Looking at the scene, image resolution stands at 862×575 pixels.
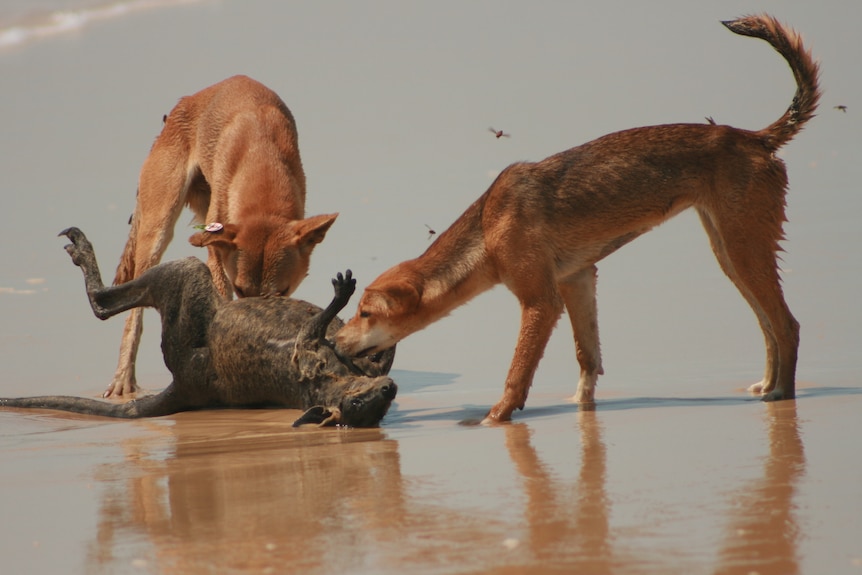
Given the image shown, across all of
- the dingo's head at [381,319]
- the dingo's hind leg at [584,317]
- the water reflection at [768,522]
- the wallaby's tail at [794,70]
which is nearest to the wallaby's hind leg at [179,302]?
the dingo's head at [381,319]

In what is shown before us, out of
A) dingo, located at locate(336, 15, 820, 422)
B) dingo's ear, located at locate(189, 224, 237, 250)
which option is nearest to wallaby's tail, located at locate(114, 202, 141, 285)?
dingo's ear, located at locate(189, 224, 237, 250)

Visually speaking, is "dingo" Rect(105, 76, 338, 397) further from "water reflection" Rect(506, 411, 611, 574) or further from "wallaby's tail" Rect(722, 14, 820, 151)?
"water reflection" Rect(506, 411, 611, 574)

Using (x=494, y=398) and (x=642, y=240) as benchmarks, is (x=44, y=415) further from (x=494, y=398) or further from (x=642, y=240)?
(x=642, y=240)

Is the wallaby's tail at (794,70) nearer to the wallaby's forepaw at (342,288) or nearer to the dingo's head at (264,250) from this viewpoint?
the wallaby's forepaw at (342,288)

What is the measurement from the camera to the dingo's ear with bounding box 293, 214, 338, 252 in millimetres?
9719

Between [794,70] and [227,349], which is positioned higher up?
[794,70]

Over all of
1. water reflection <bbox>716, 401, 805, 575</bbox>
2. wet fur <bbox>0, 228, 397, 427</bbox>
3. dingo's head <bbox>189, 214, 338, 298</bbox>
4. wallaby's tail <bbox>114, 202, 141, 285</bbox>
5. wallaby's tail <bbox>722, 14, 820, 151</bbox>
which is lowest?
water reflection <bbox>716, 401, 805, 575</bbox>

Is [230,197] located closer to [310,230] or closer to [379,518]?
[310,230]

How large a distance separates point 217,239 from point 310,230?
74 cm

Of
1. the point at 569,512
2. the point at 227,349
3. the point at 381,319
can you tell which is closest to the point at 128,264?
the point at 227,349

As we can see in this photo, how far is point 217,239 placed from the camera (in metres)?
9.48

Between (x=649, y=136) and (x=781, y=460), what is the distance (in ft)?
12.5

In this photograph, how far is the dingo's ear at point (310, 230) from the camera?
9719 millimetres

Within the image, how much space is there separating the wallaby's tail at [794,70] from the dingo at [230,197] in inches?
140
